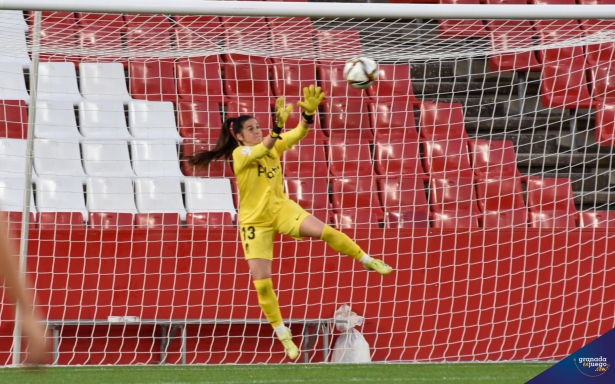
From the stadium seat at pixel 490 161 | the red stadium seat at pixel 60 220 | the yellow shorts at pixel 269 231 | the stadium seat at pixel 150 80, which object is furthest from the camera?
the stadium seat at pixel 150 80

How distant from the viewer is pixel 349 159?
842 cm

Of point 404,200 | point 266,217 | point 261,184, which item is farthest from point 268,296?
point 404,200

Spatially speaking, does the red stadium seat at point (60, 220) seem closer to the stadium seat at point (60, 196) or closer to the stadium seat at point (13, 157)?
the stadium seat at point (60, 196)

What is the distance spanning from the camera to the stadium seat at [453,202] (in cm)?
818

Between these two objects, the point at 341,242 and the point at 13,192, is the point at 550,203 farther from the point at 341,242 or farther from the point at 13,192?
the point at 13,192

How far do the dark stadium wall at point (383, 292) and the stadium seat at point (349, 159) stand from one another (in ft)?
2.72

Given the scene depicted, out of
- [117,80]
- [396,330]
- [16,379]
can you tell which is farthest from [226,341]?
[117,80]

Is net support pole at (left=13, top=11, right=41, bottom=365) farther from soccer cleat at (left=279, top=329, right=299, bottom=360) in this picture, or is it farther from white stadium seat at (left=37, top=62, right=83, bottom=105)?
soccer cleat at (left=279, top=329, right=299, bottom=360)

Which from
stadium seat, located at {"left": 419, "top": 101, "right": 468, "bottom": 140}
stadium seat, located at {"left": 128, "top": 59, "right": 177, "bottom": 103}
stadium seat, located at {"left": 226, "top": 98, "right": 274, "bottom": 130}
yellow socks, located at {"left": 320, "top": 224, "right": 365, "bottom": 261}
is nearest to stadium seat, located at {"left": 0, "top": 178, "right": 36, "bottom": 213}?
stadium seat, located at {"left": 128, "top": 59, "right": 177, "bottom": 103}

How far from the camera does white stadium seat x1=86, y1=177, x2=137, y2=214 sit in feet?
25.7

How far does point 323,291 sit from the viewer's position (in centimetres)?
766

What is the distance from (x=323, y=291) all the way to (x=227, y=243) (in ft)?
2.69

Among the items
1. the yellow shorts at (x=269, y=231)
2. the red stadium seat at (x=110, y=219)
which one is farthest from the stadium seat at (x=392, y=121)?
the red stadium seat at (x=110, y=219)

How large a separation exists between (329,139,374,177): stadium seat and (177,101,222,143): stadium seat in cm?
100
